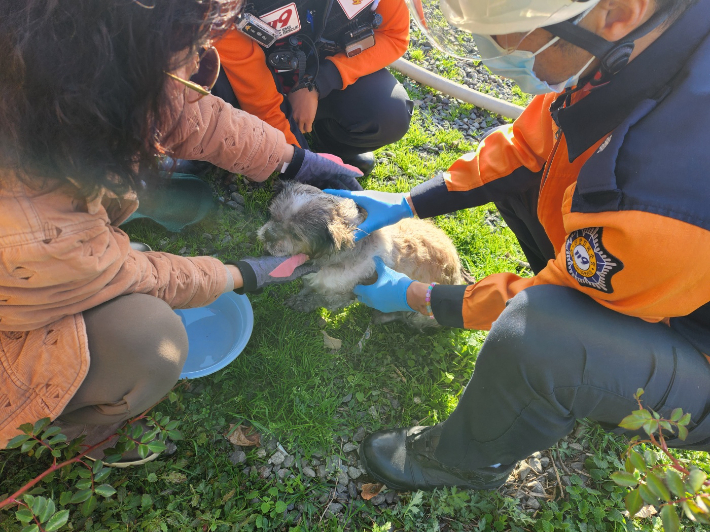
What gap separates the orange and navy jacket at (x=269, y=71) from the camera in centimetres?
321

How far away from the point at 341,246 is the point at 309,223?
0.88 feet

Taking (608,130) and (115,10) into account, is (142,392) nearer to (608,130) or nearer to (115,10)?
(115,10)

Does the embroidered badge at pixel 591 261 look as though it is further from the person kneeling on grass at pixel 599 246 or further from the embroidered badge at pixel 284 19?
the embroidered badge at pixel 284 19

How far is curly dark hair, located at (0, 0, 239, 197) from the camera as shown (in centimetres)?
133

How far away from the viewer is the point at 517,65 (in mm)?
1856

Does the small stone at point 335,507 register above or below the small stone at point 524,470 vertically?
below

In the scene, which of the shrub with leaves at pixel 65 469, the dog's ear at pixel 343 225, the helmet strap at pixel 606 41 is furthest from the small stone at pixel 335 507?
the helmet strap at pixel 606 41

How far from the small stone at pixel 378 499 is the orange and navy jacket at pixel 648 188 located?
1.66 meters

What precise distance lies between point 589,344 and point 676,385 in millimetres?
411

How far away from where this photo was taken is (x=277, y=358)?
311cm

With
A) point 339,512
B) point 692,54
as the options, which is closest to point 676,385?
point 692,54

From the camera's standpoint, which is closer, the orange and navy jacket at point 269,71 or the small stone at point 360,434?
the small stone at point 360,434

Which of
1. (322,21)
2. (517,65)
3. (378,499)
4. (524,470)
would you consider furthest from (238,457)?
(322,21)

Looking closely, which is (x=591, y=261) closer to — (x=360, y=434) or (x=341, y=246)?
(x=341, y=246)
